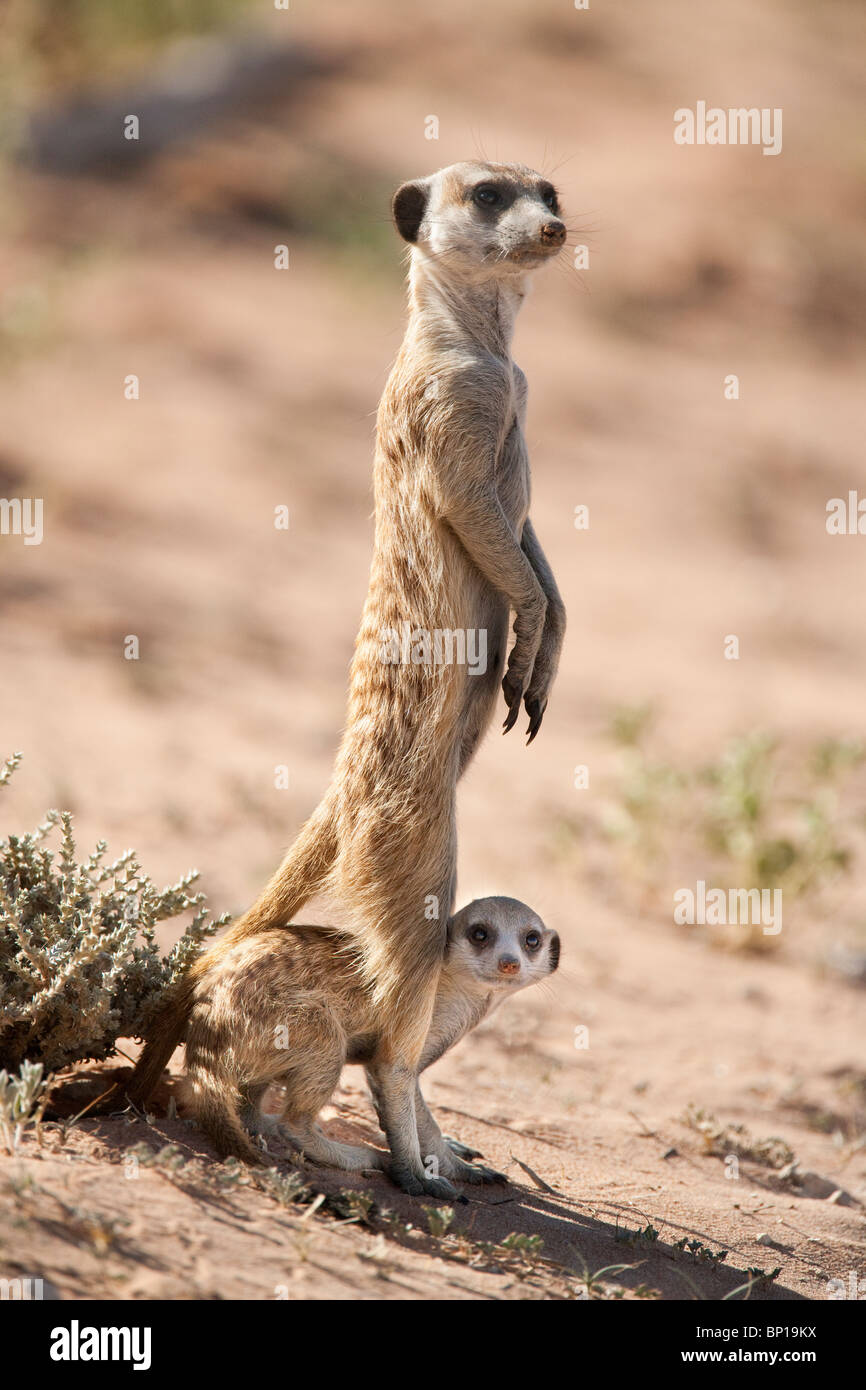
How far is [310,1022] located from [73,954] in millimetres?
673

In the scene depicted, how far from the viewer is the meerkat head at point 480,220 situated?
12.3 feet

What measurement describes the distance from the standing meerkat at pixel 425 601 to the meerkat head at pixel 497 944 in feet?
0.50

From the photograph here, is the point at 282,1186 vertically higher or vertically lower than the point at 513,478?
lower

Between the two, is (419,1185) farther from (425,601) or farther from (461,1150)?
(425,601)

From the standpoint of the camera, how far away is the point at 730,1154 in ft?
16.0

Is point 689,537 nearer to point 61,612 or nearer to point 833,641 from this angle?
point 833,641

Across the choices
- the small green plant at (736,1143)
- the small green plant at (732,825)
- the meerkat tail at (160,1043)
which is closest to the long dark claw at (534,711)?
the meerkat tail at (160,1043)

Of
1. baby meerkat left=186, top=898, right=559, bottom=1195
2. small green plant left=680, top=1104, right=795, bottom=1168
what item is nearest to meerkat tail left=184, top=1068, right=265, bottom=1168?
baby meerkat left=186, top=898, right=559, bottom=1195

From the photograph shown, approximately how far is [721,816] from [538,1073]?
230 cm

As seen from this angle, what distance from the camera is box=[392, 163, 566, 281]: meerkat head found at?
12.3 feet

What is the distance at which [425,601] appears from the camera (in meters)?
3.76

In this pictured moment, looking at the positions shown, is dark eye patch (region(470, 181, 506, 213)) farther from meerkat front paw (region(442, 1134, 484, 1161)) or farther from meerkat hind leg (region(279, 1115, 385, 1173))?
meerkat front paw (region(442, 1134, 484, 1161))

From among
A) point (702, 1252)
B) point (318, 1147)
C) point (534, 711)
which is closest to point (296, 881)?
point (318, 1147)

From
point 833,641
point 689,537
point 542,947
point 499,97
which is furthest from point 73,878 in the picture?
point 499,97
